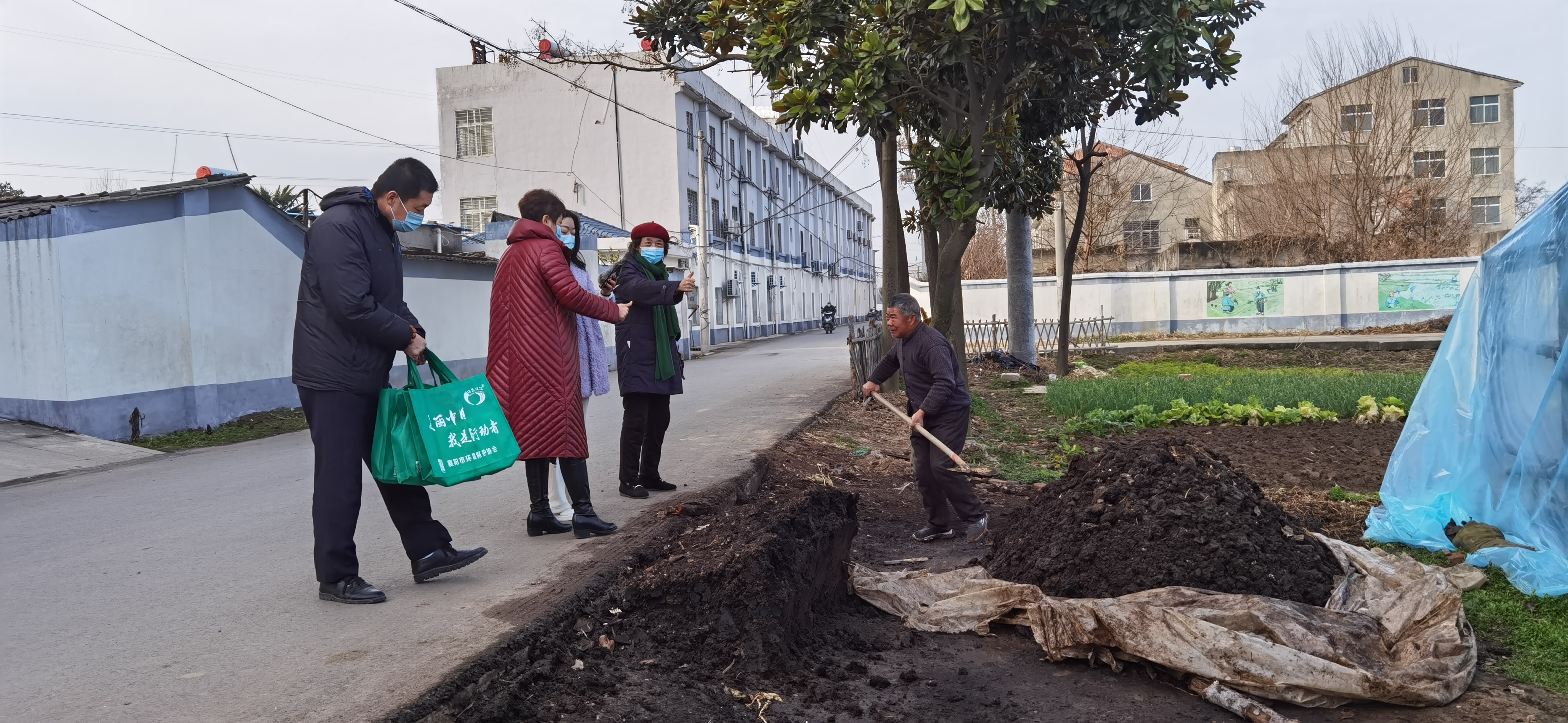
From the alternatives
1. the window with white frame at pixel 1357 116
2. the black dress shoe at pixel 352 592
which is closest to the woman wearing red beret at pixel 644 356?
the black dress shoe at pixel 352 592

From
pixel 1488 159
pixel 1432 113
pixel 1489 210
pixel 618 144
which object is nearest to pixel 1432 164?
pixel 1432 113

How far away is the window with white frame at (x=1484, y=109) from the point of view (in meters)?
48.3

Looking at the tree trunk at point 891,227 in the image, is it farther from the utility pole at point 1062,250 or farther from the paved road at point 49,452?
the paved road at point 49,452

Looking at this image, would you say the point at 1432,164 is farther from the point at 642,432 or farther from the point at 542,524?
the point at 542,524

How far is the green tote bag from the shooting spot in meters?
4.32

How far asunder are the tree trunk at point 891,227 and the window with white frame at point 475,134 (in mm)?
26596

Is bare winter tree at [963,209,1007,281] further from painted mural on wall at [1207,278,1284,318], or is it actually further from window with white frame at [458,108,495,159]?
window with white frame at [458,108,495,159]

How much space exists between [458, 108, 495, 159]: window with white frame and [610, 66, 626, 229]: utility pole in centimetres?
461

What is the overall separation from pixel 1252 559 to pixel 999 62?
6.59 metres

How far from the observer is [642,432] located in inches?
266

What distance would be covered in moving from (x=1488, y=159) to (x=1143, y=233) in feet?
52.2

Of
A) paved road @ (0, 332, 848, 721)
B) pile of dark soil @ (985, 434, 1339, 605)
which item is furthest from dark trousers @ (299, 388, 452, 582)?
pile of dark soil @ (985, 434, 1339, 605)

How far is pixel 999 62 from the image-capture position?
10062 mm

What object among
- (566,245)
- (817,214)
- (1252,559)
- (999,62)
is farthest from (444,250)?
(817,214)
